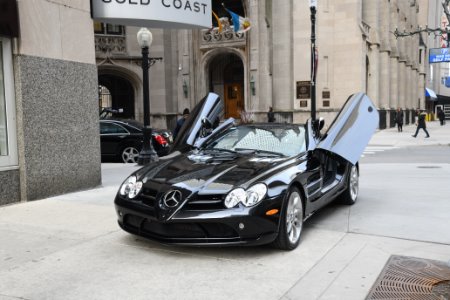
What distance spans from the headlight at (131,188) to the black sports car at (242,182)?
0.02 m

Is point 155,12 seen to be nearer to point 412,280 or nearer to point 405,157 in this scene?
point 412,280

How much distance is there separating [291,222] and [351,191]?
2.75 m

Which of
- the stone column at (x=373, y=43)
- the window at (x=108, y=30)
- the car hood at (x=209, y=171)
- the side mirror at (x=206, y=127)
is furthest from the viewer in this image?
the stone column at (x=373, y=43)

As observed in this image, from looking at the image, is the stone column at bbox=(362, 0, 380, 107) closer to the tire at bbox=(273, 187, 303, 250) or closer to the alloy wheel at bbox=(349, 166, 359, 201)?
the alloy wheel at bbox=(349, 166, 359, 201)

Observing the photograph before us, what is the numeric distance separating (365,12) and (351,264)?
3290cm

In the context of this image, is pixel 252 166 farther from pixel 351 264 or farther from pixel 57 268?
pixel 57 268

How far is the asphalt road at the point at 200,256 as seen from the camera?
3986 mm

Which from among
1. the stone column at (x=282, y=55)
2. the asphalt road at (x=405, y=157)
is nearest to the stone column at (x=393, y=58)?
the stone column at (x=282, y=55)

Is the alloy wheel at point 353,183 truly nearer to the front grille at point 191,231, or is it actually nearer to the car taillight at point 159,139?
the front grille at point 191,231

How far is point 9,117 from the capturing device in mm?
7574

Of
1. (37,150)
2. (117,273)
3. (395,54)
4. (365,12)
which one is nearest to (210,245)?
(117,273)

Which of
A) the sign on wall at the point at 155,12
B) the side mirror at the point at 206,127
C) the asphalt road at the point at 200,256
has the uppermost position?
the sign on wall at the point at 155,12

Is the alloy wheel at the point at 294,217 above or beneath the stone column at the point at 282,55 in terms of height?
beneath

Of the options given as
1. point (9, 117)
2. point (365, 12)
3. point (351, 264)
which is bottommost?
point (351, 264)
